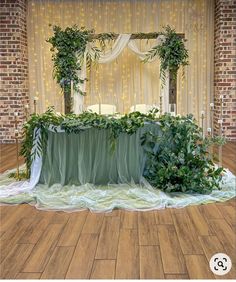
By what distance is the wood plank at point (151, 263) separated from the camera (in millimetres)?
2457

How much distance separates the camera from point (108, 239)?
3.07 m

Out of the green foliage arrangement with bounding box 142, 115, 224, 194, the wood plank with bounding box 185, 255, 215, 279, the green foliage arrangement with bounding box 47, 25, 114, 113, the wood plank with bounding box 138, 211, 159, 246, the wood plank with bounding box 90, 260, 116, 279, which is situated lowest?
the wood plank with bounding box 185, 255, 215, 279

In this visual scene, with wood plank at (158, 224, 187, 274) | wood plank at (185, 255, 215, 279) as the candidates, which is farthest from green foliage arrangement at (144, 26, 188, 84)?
wood plank at (185, 255, 215, 279)

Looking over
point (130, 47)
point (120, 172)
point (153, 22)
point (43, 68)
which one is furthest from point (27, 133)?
point (153, 22)

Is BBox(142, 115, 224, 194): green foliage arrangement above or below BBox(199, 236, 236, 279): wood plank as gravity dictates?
above

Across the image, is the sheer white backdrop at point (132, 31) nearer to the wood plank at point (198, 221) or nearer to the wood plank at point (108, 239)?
the wood plank at point (198, 221)

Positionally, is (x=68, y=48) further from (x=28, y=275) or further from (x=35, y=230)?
(x=28, y=275)

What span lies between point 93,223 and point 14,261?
2.96ft

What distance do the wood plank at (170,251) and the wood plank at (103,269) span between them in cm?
34

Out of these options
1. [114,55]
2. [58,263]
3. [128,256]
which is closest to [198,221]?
[128,256]

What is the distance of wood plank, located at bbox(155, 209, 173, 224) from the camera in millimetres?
3457

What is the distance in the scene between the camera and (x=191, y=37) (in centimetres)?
862

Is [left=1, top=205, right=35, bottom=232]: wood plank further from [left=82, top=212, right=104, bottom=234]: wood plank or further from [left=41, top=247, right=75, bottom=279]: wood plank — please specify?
[left=41, top=247, right=75, bottom=279]: wood plank

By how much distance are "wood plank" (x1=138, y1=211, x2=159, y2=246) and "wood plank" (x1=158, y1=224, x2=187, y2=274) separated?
0.16 feet
